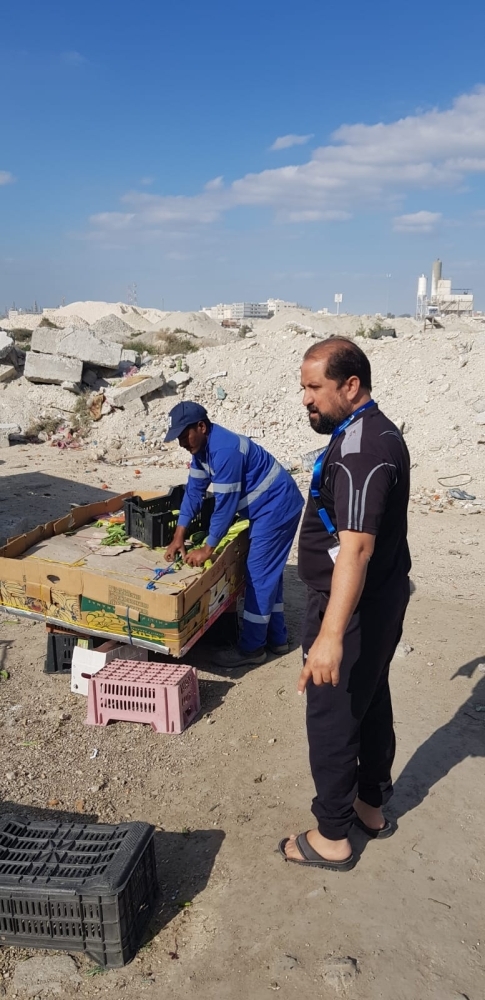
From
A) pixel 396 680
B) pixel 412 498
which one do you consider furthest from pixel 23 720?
pixel 412 498

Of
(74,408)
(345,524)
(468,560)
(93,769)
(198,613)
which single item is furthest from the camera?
(74,408)

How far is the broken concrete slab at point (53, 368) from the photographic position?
49.8 feet

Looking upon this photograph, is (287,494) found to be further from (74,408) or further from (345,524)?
(74,408)

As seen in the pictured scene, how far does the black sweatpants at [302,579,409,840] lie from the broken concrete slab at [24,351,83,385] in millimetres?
13631

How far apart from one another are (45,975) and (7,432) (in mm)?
12197

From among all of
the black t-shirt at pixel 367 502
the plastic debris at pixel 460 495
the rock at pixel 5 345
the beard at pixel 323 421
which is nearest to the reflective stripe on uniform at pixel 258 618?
the black t-shirt at pixel 367 502

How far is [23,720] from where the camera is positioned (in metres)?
3.91

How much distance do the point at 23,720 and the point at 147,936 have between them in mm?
1775

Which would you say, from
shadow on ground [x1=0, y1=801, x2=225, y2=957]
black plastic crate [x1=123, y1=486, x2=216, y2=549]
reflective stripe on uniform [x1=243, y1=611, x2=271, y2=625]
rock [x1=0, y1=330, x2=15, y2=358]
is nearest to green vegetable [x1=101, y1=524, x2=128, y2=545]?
black plastic crate [x1=123, y1=486, x2=216, y2=549]

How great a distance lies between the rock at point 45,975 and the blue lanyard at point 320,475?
1.73 m

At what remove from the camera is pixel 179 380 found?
1518 centimetres

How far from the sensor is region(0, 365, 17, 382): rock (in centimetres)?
1568

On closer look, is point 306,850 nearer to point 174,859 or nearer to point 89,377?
point 174,859

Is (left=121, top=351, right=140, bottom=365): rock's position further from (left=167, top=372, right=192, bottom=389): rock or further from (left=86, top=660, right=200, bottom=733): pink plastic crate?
(left=86, top=660, right=200, bottom=733): pink plastic crate
